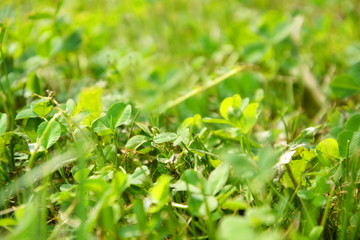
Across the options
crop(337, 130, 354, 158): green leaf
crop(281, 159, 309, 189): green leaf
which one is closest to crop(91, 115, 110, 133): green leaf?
crop(281, 159, 309, 189): green leaf

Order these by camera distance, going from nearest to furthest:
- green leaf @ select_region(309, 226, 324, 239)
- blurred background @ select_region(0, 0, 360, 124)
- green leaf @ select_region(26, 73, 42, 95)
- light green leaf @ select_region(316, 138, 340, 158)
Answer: green leaf @ select_region(309, 226, 324, 239) → light green leaf @ select_region(316, 138, 340, 158) → green leaf @ select_region(26, 73, 42, 95) → blurred background @ select_region(0, 0, 360, 124)

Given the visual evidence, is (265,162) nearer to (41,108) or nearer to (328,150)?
(328,150)

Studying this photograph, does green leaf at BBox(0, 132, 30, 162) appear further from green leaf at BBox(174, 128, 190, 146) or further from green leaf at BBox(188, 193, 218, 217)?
green leaf at BBox(188, 193, 218, 217)

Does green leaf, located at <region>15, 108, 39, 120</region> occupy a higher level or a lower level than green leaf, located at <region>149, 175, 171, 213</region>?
higher

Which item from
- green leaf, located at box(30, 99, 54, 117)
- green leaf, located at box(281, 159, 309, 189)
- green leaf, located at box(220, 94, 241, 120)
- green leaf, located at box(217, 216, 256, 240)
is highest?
green leaf, located at box(30, 99, 54, 117)

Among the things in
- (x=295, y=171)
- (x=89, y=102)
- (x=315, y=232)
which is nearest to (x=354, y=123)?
(x=295, y=171)

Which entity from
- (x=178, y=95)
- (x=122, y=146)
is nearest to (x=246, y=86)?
(x=178, y=95)
